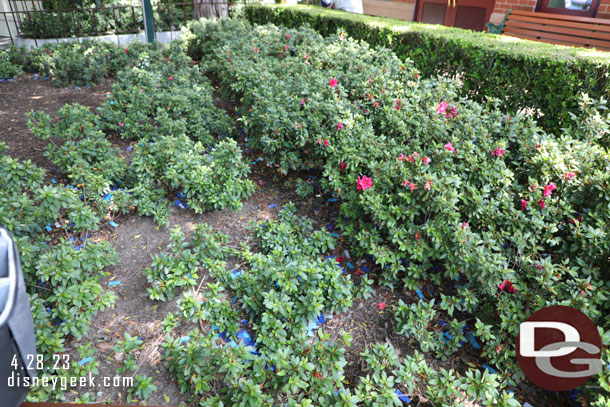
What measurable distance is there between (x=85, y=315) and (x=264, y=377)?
3.90 feet

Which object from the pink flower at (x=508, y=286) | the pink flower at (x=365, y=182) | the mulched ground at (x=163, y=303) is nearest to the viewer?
the mulched ground at (x=163, y=303)

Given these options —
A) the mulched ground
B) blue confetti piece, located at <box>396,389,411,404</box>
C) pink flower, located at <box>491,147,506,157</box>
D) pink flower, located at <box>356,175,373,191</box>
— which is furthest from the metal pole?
blue confetti piece, located at <box>396,389,411,404</box>

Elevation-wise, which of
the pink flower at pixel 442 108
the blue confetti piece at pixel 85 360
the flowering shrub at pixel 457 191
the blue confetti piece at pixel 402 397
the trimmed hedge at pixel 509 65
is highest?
the trimmed hedge at pixel 509 65

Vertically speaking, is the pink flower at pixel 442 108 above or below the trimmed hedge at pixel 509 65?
below

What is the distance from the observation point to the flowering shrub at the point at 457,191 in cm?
257

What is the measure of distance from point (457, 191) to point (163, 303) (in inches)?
91.3

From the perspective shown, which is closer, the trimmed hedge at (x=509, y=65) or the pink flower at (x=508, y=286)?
the pink flower at (x=508, y=286)

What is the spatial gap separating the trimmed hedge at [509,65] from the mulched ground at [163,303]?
2.61 metres

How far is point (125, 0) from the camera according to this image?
1295cm

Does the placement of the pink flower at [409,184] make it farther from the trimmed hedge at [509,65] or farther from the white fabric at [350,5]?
the white fabric at [350,5]

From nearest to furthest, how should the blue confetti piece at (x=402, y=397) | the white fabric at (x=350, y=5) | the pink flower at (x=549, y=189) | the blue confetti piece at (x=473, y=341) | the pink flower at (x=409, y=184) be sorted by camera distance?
1. the blue confetti piece at (x=402, y=397)
2. the blue confetti piece at (x=473, y=341)
3. the pink flower at (x=549, y=189)
4. the pink flower at (x=409, y=184)
5. the white fabric at (x=350, y=5)

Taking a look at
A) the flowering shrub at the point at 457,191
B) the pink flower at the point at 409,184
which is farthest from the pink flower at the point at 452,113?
the pink flower at the point at 409,184

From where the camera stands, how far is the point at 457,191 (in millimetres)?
3135

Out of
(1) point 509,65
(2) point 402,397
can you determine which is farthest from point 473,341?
(1) point 509,65
